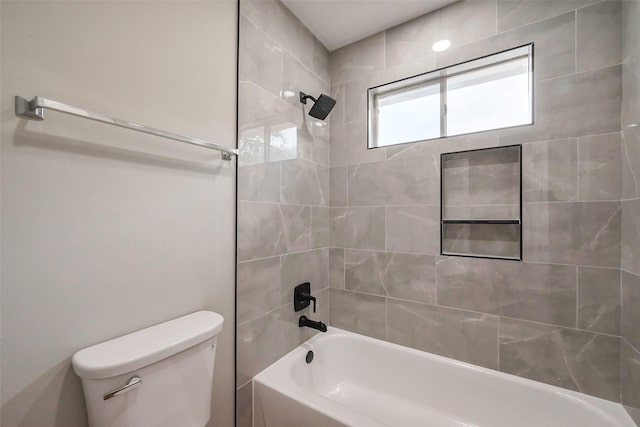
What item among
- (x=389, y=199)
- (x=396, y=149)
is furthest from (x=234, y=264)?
(x=396, y=149)

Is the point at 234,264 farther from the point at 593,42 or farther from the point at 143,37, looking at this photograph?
the point at 593,42

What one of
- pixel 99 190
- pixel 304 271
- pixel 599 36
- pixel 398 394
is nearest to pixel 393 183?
pixel 304 271

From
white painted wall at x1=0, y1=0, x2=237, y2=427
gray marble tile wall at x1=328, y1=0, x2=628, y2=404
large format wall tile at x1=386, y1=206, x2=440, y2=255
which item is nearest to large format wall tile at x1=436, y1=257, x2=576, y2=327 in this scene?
gray marble tile wall at x1=328, y1=0, x2=628, y2=404

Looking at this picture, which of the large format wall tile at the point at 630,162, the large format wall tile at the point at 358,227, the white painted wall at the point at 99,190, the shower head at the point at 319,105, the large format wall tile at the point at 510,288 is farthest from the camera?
the large format wall tile at the point at 358,227

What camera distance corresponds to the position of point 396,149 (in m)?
1.76

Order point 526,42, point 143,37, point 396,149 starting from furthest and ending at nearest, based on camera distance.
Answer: point 396,149 < point 526,42 < point 143,37

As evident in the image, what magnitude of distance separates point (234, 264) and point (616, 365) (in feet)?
6.24

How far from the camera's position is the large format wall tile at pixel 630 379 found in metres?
1.08

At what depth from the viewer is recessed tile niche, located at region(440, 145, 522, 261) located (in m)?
1.44

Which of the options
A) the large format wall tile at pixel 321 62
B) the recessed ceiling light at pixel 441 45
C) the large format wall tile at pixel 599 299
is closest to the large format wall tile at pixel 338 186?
the large format wall tile at pixel 321 62

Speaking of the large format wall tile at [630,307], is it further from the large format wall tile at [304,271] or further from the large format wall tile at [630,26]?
the large format wall tile at [304,271]

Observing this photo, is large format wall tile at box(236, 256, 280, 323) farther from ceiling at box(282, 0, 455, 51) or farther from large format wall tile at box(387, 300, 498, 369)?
ceiling at box(282, 0, 455, 51)

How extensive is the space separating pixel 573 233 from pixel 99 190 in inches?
80.6

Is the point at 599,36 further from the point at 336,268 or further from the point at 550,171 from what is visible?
the point at 336,268
